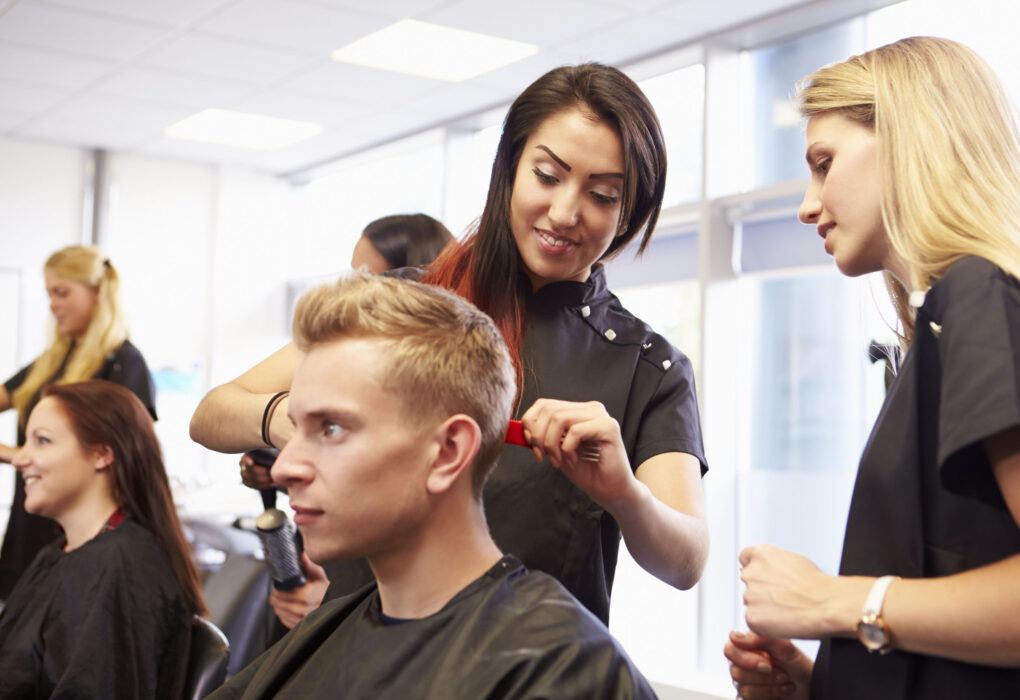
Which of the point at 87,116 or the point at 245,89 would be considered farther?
the point at 87,116

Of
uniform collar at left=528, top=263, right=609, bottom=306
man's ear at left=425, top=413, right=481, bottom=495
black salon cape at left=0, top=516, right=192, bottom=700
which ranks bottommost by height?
black salon cape at left=0, top=516, right=192, bottom=700

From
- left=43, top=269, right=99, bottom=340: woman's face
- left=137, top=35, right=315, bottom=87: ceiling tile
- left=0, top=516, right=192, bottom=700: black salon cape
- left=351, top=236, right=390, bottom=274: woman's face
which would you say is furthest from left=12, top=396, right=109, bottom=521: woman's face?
left=137, top=35, right=315, bottom=87: ceiling tile

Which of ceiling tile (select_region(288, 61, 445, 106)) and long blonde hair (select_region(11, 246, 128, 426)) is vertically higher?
ceiling tile (select_region(288, 61, 445, 106))

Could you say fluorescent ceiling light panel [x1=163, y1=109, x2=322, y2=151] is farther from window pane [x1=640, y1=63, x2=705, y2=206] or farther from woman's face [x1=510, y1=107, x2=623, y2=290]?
woman's face [x1=510, y1=107, x2=623, y2=290]

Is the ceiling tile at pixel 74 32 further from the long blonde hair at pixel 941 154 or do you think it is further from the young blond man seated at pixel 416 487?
the long blonde hair at pixel 941 154

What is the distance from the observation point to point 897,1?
4.41 metres

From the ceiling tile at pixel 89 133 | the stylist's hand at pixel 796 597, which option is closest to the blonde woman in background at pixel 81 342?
the stylist's hand at pixel 796 597

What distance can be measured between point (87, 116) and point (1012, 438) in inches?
260

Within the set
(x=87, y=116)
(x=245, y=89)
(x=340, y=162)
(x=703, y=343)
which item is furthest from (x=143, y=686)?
(x=340, y=162)

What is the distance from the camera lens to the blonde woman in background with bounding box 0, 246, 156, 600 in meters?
3.78

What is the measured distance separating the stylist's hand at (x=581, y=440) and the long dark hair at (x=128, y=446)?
1522 mm

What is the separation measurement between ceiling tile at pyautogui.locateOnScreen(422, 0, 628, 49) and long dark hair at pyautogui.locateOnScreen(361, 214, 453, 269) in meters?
2.11

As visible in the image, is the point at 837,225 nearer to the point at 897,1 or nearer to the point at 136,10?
the point at 897,1

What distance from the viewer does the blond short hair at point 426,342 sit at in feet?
4.02
